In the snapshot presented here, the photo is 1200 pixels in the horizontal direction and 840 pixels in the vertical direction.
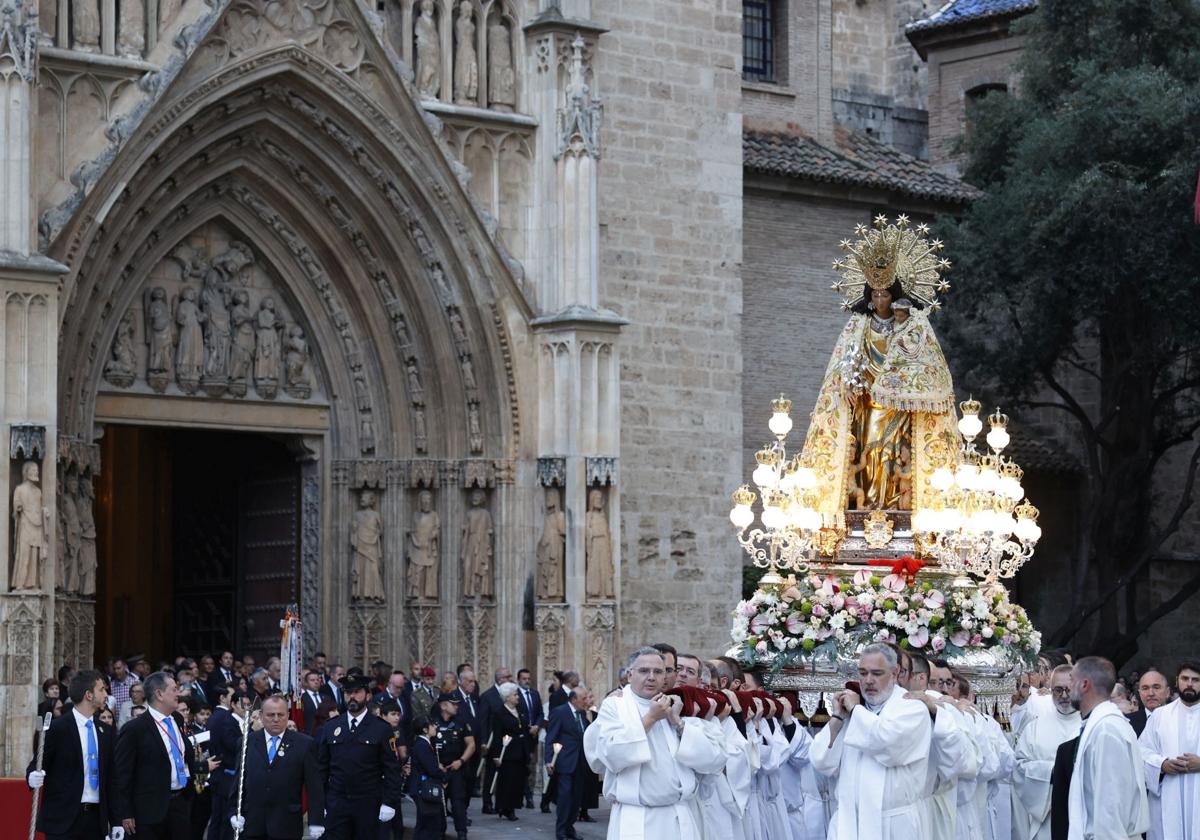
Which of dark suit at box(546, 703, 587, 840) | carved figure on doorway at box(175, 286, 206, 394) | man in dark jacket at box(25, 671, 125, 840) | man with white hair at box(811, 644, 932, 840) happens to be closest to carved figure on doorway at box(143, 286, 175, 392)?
carved figure on doorway at box(175, 286, 206, 394)

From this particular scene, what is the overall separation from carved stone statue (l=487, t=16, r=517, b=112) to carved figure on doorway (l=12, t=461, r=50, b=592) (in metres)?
7.00

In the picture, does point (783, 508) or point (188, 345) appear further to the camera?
point (188, 345)

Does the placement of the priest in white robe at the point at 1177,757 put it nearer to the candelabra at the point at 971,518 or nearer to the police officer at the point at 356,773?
the candelabra at the point at 971,518

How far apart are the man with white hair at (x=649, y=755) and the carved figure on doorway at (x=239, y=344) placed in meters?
13.4

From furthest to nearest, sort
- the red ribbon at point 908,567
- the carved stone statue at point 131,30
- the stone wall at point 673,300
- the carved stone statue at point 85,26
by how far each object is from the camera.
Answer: the stone wall at point 673,300, the carved stone statue at point 131,30, the carved stone statue at point 85,26, the red ribbon at point 908,567

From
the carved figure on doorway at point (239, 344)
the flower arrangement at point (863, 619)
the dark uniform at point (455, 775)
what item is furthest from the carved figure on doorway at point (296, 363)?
the flower arrangement at point (863, 619)

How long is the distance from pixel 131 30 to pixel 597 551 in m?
7.18

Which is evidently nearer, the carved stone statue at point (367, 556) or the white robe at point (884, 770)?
the white robe at point (884, 770)

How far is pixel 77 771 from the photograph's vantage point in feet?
53.3

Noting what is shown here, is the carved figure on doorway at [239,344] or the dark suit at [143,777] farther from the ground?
the carved figure on doorway at [239,344]

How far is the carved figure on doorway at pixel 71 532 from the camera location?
78.6 ft

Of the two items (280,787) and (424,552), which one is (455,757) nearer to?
(424,552)

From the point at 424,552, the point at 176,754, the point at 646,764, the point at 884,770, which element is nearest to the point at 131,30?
the point at 424,552

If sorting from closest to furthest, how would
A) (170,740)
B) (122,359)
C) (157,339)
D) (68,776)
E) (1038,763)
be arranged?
(68,776) → (170,740) → (1038,763) → (122,359) → (157,339)
